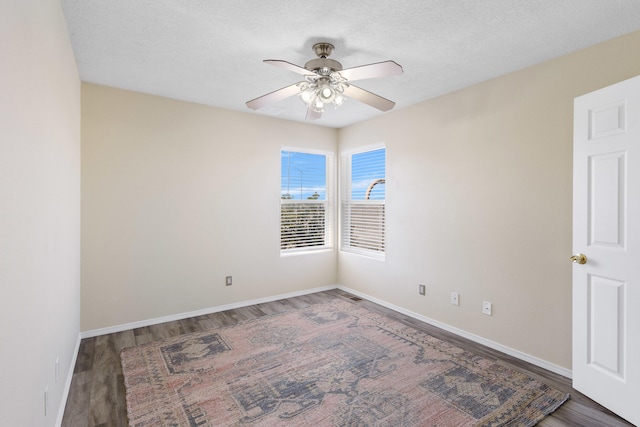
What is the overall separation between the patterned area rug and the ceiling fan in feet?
6.99

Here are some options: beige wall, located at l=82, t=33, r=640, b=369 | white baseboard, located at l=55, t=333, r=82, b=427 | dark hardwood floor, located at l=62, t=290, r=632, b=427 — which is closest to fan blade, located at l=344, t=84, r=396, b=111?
beige wall, located at l=82, t=33, r=640, b=369

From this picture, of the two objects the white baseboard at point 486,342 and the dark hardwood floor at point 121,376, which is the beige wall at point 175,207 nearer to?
the dark hardwood floor at point 121,376

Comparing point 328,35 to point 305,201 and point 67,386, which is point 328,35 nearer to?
point 305,201

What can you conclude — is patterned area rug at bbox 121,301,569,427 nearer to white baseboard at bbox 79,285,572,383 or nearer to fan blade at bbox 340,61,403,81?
white baseboard at bbox 79,285,572,383

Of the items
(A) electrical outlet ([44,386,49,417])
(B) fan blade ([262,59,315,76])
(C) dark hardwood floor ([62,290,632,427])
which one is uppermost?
(B) fan blade ([262,59,315,76])

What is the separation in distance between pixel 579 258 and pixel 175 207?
3792mm

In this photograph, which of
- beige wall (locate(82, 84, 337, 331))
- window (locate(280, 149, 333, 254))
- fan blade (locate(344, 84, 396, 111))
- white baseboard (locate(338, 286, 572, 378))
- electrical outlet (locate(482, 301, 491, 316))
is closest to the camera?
fan blade (locate(344, 84, 396, 111))

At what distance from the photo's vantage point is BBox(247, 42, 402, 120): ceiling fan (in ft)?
6.98

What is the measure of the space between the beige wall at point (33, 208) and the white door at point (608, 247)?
309cm

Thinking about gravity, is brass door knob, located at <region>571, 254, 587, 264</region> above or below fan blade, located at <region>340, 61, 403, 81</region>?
below

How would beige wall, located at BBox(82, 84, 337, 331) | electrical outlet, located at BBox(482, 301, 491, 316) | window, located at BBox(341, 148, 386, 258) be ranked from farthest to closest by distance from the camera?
window, located at BBox(341, 148, 386, 258), beige wall, located at BBox(82, 84, 337, 331), electrical outlet, located at BBox(482, 301, 491, 316)

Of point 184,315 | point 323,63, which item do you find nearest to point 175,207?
point 184,315

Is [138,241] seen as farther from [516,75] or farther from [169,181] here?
[516,75]

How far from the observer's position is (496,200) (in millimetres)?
2994
